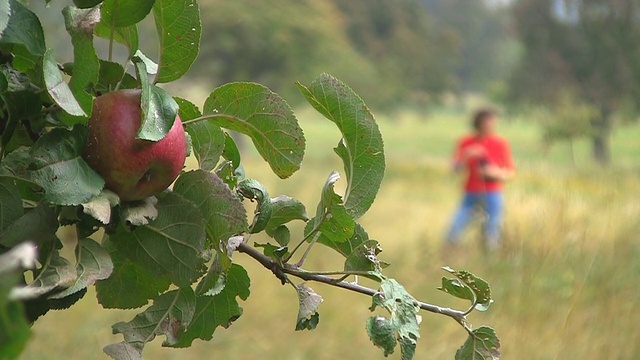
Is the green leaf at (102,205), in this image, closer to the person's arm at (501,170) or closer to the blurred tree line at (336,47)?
the person's arm at (501,170)

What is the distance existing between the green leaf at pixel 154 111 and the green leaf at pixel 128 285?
0.43ft

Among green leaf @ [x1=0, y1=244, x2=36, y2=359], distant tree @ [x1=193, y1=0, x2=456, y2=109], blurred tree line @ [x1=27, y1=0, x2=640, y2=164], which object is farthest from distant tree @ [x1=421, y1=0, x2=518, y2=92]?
green leaf @ [x1=0, y1=244, x2=36, y2=359]

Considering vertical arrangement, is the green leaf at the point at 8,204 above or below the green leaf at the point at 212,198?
below

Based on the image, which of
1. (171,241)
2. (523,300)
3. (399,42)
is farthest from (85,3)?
(399,42)

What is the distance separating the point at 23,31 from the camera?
1.25 feet

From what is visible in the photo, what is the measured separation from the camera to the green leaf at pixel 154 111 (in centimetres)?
35

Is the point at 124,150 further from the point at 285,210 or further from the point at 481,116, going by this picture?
the point at 481,116

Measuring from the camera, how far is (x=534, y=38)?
54.2 ft

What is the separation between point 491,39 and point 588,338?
25.0 meters

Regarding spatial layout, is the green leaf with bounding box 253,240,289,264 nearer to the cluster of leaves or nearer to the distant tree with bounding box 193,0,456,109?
the cluster of leaves

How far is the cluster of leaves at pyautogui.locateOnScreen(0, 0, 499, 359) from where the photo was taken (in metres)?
0.36

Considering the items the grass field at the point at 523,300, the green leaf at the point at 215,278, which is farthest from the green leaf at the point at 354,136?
the grass field at the point at 523,300

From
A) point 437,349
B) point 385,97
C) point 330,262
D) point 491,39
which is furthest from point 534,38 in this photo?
point 437,349

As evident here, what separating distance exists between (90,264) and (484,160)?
4.26 metres
